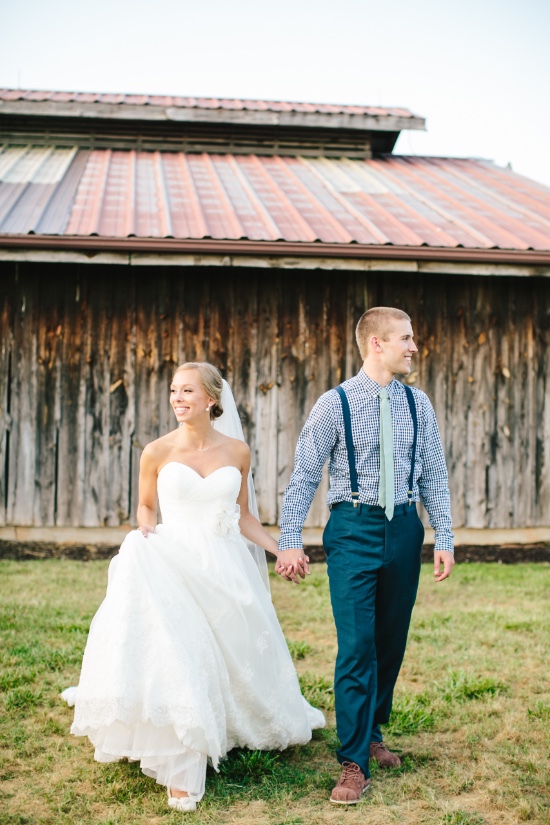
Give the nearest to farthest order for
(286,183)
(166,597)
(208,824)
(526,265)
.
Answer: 1. (208,824)
2. (166,597)
3. (526,265)
4. (286,183)

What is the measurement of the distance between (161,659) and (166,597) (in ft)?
0.92

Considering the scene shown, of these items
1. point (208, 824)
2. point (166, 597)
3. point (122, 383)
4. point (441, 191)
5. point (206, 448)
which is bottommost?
point (208, 824)

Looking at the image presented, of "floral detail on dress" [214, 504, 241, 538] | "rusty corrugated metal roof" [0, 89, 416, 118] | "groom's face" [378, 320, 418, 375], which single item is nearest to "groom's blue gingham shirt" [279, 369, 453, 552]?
"groom's face" [378, 320, 418, 375]

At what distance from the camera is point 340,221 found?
883cm

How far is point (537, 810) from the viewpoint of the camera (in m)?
3.47

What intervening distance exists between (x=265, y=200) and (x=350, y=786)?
7220 mm

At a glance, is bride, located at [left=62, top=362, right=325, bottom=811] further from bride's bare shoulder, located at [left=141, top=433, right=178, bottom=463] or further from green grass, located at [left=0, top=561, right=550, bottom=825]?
green grass, located at [left=0, top=561, right=550, bottom=825]

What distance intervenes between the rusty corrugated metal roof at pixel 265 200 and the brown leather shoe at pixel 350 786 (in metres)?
5.41

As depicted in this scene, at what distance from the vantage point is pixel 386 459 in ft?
12.3

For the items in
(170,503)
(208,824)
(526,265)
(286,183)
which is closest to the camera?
(208,824)

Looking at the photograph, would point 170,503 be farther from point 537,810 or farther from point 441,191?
point 441,191

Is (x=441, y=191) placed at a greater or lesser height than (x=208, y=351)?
greater

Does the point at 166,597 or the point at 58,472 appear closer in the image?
the point at 166,597

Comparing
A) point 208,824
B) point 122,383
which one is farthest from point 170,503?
point 122,383
